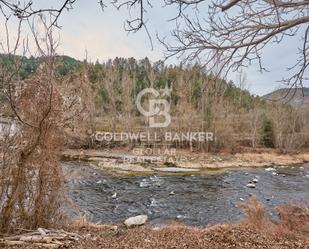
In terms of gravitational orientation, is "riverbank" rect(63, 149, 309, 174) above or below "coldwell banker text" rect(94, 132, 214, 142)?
below

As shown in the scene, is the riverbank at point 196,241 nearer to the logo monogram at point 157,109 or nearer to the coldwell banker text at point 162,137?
the coldwell banker text at point 162,137

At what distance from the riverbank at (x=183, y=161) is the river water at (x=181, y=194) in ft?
5.97

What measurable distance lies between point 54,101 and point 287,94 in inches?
158

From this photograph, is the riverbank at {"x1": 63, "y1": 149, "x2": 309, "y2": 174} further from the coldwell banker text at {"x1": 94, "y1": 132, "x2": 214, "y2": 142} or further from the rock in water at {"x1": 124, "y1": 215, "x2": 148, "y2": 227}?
the rock in water at {"x1": 124, "y1": 215, "x2": 148, "y2": 227}

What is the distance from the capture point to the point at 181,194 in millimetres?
14172

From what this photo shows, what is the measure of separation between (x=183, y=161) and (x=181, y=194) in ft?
35.5

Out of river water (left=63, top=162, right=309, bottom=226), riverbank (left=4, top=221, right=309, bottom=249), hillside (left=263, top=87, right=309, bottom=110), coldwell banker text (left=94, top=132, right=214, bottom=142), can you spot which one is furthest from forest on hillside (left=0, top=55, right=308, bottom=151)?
hillside (left=263, top=87, right=309, bottom=110)

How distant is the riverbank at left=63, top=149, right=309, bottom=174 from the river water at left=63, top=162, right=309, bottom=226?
182cm

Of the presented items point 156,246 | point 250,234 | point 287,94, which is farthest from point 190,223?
point 287,94

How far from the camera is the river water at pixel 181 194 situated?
10.8m

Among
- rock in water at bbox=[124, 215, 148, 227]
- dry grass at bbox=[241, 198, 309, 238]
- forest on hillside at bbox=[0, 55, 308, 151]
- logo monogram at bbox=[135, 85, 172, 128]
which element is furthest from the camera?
logo monogram at bbox=[135, 85, 172, 128]

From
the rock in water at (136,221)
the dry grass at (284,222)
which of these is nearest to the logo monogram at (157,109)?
the rock in water at (136,221)

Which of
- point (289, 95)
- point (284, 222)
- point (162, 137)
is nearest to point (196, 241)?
point (289, 95)

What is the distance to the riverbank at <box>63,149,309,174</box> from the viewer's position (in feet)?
70.1
